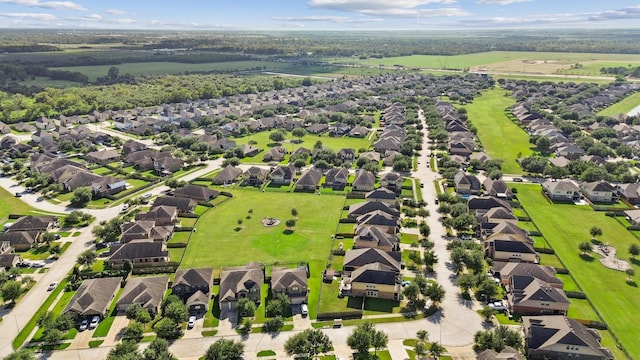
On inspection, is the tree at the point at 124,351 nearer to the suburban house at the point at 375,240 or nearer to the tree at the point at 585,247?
the suburban house at the point at 375,240

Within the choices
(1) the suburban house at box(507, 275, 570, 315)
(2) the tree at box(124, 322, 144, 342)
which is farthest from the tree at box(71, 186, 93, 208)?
(1) the suburban house at box(507, 275, 570, 315)

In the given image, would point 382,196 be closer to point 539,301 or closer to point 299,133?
point 539,301

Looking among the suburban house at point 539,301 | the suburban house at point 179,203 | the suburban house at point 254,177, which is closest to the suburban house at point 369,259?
the suburban house at point 539,301

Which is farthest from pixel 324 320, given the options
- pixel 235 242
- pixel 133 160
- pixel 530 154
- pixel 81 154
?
pixel 81 154

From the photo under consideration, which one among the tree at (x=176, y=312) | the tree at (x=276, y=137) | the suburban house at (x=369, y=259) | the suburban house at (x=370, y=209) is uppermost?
the tree at (x=276, y=137)

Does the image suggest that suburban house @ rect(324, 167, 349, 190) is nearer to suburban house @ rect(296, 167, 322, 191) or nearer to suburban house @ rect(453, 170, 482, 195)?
suburban house @ rect(296, 167, 322, 191)

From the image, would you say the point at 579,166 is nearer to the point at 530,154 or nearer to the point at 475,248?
the point at 530,154
